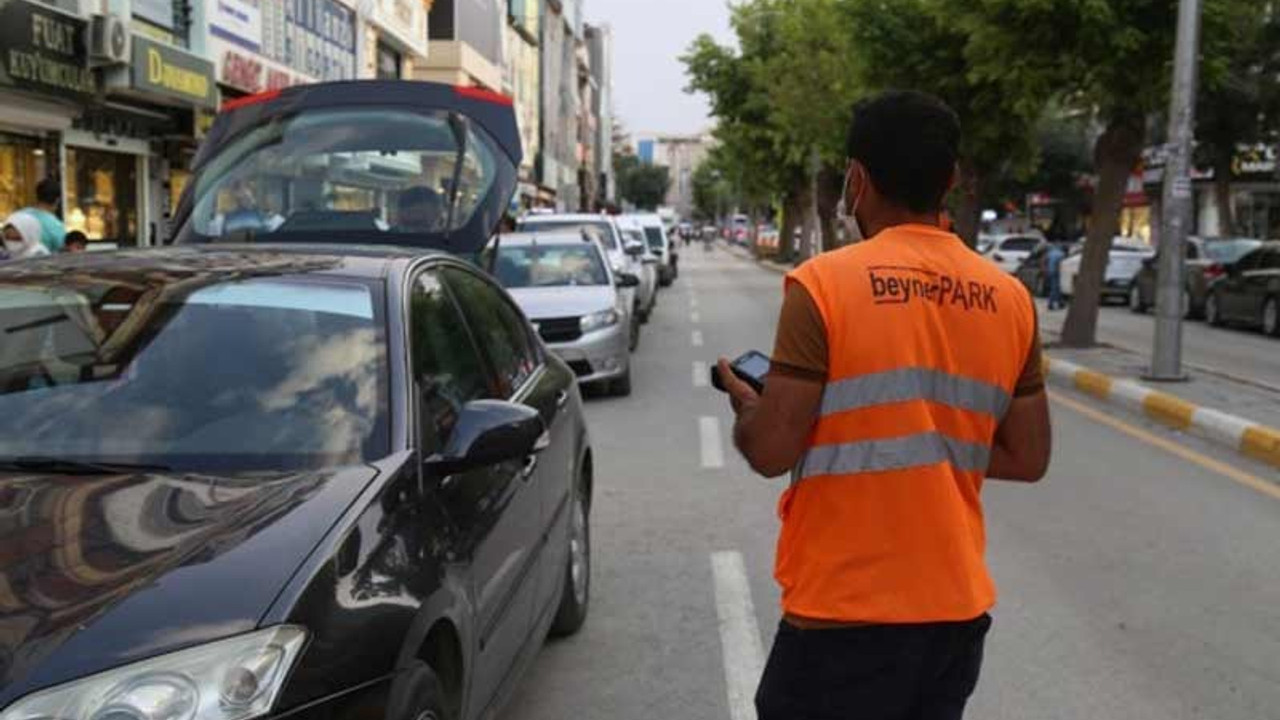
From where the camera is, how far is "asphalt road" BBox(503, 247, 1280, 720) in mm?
4461

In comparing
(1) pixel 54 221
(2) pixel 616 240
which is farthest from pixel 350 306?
(2) pixel 616 240

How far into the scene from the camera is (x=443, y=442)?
3.30 meters

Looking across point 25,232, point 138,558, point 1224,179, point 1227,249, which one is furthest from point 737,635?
point 1224,179

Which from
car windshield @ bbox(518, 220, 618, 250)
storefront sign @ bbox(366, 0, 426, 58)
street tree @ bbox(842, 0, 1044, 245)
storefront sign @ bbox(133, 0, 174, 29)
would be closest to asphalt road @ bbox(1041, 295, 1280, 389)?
street tree @ bbox(842, 0, 1044, 245)

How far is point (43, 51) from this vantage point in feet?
45.3

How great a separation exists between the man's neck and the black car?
123 cm

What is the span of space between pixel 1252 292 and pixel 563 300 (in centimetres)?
1396

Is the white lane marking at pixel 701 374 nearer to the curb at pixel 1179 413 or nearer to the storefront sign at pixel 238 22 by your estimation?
the curb at pixel 1179 413

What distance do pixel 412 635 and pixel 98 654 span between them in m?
0.66

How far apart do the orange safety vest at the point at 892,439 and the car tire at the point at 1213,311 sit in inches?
865

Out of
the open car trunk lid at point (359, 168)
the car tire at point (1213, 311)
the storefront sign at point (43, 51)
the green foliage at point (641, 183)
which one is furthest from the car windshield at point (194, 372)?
the green foliage at point (641, 183)

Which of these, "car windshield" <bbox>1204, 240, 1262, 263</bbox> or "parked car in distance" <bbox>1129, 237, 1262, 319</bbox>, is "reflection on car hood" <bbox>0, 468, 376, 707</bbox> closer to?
"parked car in distance" <bbox>1129, 237, 1262, 319</bbox>

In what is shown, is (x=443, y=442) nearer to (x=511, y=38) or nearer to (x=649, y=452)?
(x=649, y=452)

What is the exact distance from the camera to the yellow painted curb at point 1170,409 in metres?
10.7
